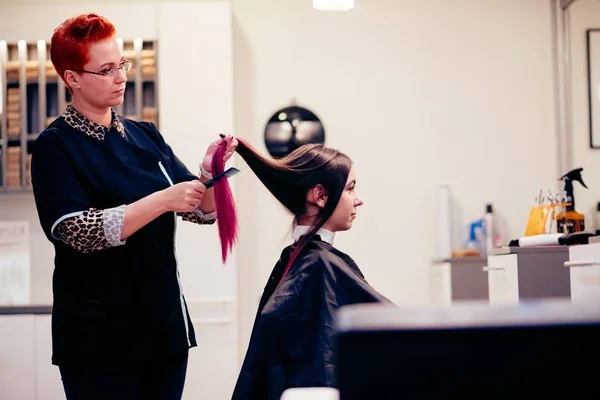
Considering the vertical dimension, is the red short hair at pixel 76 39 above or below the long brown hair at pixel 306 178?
above

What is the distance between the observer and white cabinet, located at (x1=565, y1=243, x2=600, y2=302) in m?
2.42

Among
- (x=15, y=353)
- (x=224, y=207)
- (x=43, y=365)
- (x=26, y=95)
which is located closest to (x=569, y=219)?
(x=224, y=207)

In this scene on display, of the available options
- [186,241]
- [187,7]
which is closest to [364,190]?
[186,241]

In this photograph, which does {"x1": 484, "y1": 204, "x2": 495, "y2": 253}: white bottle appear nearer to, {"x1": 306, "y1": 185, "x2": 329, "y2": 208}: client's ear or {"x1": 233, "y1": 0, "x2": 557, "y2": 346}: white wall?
{"x1": 233, "y1": 0, "x2": 557, "y2": 346}: white wall

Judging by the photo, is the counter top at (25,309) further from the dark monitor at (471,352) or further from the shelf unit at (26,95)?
the dark monitor at (471,352)

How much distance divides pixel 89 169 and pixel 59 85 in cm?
298

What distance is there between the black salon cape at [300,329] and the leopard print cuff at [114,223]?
0.43 m

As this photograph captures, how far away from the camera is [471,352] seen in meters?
0.57

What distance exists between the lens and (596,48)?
179 inches

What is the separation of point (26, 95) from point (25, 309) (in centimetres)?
127

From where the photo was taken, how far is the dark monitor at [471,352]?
55 centimetres

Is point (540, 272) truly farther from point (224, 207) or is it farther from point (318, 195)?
point (224, 207)

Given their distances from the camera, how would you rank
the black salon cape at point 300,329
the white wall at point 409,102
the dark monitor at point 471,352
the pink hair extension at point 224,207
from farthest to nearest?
the white wall at point 409,102
the pink hair extension at point 224,207
the black salon cape at point 300,329
the dark monitor at point 471,352

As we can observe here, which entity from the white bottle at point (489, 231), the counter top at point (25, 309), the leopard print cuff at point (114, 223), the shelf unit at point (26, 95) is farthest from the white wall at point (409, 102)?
the leopard print cuff at point (114, 223)
